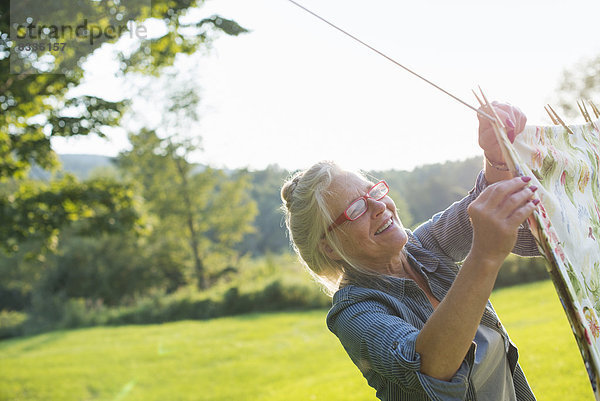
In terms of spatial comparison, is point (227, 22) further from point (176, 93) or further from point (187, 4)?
point (176, 93)

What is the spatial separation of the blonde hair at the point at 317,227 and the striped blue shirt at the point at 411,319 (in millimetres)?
153

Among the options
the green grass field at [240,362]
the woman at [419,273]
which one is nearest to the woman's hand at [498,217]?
the woman at [419,273]

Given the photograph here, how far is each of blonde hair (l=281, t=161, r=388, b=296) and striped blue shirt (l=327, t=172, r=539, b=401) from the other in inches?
6.0

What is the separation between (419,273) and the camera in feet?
6.40

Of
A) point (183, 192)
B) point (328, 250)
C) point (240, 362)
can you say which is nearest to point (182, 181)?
point (183, 192)

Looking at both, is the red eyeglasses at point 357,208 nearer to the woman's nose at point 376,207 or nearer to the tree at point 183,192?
the woman's nose at point 376,207

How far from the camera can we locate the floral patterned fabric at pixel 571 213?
1.27m

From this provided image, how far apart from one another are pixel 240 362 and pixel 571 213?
38.7 ft

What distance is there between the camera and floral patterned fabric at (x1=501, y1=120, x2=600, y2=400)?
127cm

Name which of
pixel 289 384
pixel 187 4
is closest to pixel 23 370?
pixel 289 384

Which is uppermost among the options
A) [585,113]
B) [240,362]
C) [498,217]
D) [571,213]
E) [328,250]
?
[585,113]

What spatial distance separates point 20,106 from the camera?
704cm

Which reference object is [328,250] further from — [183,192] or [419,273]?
[183,192]

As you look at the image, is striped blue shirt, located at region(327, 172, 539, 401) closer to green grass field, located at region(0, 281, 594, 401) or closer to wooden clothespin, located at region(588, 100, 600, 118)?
wooden clothespin, located at region(588, 100, 600, 118)
